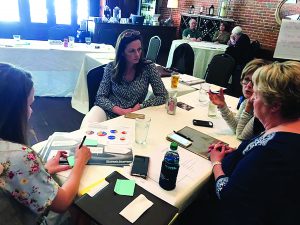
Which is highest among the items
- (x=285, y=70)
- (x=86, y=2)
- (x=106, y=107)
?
(x=86, y=2)

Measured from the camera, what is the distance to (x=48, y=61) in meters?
3.57

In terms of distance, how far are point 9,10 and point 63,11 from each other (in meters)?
1.24

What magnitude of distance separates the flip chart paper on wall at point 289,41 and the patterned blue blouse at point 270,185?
2.75m

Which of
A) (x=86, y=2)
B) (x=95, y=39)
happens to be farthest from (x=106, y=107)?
(x=86, y=2)

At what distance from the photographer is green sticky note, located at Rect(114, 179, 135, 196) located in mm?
1018

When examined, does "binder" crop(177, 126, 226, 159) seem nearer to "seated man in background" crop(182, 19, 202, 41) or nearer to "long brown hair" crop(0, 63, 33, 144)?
"long brown hair" crop(0, 63, 33, 144)

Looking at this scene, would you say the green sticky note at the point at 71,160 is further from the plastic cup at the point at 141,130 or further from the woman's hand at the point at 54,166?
the plastic cup at the point at 141,130

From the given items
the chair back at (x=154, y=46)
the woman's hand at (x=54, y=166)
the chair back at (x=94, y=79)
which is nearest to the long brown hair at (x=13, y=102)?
the woman's hand at (x=54, y=166)

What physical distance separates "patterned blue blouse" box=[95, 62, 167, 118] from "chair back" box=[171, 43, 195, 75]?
1.31 m

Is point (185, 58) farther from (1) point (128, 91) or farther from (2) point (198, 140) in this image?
(2) point (198, 140)

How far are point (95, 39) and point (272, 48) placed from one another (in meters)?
3.99

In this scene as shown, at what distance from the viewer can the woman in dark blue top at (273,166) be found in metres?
0.86

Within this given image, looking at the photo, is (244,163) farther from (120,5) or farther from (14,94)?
(120,5)

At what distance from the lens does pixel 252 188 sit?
0.88 m
